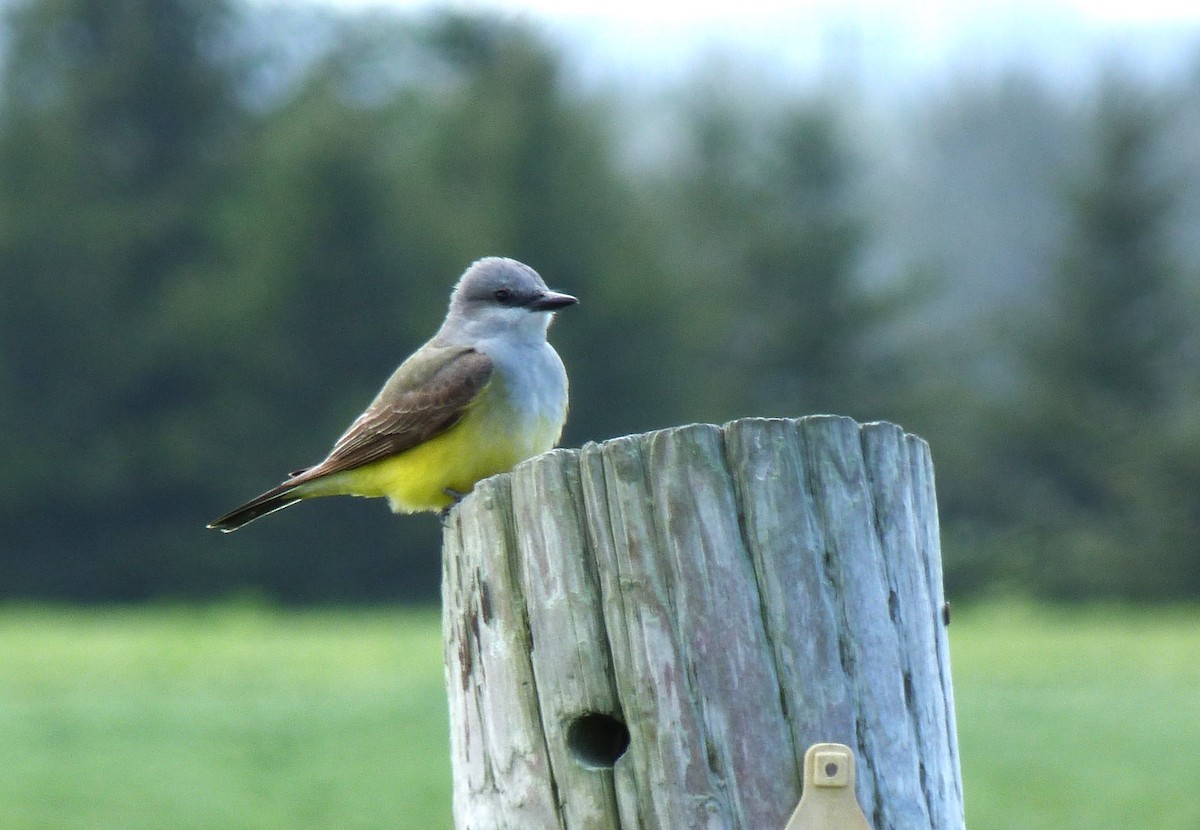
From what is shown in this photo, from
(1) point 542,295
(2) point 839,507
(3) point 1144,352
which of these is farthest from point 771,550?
(3) point 1144,352

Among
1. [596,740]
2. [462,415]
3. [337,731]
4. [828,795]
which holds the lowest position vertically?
[828,795]

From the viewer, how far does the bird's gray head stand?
6.07 m

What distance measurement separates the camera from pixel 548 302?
604 cm

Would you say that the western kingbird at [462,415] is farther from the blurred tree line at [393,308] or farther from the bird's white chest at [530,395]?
the blurred tree line at [393,308]

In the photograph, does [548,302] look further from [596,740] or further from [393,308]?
[393,308]

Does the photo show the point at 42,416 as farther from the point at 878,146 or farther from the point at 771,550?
the point at 878,146

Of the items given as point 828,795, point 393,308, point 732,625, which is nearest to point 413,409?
point 732,625

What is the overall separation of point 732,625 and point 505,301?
339 cm

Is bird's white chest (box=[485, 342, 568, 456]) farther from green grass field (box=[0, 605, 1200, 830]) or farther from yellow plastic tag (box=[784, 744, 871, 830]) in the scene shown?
green grass field (box=[0, 605, 1200, 830])

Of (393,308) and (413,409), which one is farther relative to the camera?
(393,308)

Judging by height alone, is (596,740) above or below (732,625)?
below

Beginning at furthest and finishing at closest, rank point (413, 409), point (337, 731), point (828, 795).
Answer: point (337, 731), point (413, 409), point (828, 795)

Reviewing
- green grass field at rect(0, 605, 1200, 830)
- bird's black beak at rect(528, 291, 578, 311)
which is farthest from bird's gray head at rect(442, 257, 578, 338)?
green grass field at rect(0, 605, 1200, 830)

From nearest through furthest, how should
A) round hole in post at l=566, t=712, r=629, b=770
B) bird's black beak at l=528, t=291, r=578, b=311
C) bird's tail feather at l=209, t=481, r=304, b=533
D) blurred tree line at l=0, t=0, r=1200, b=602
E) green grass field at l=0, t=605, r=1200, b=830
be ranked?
round hole in post at l=566, t=712, r=629, b=770 → bird's tail feather at l=209, t=481, r=304, b=533 → bird's black beak at l=528, t=291, r=578, b=311 → green grass field at l=0, t=605, r=1200, b=830 → blurred tree line at l=0, t=0, r=1200, b=602
